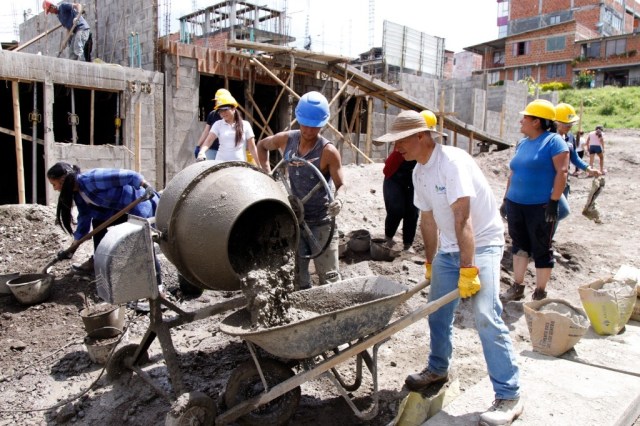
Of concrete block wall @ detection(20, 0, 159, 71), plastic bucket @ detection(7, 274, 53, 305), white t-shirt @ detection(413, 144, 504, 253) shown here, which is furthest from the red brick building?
white t-shirt @ detection(413, 144, 504, 253)

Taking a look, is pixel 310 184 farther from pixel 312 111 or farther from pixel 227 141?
pixel 227 141

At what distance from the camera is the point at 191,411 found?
2709 millimetres

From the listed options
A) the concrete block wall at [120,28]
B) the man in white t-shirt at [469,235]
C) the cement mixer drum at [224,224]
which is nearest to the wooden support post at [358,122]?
the concrete block wall at [120,28]

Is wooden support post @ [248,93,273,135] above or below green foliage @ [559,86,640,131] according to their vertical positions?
below

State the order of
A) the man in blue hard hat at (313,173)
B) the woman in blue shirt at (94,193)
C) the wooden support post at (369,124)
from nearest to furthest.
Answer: the man in blue hard hat at (313,173), the woman in blue shirt at (94,193), the wooden support post at (369,124)

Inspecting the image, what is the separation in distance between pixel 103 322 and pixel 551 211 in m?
3.89

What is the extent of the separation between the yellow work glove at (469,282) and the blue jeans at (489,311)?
0.11 meters

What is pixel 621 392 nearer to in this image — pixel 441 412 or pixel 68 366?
pixel 441 412

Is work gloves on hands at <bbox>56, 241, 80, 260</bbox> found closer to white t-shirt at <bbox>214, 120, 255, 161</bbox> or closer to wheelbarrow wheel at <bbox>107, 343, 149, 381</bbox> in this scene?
wheelbarrow wheel at <bbox>107, 343, 149, 381</bbox>

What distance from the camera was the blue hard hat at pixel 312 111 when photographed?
3.79m

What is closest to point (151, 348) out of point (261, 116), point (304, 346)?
point (304, 346)

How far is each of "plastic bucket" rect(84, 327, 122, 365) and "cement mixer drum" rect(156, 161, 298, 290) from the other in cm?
119

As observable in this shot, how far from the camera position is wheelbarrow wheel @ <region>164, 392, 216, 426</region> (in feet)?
8.79

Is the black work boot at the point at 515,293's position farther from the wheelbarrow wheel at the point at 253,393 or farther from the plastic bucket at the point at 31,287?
the plastic bucket at the point at 31,287
